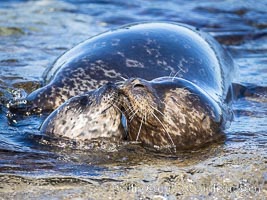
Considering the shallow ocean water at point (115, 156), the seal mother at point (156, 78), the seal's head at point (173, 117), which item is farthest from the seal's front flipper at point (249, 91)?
the seal's head at point (173, 117)

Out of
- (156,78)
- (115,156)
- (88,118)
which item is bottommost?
(115,156)

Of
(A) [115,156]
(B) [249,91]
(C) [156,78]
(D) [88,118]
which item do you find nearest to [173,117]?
(A) [115,156]

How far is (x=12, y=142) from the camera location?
211 inches

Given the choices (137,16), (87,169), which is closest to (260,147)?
(87,169)

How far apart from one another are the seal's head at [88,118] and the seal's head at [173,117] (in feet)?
0.50

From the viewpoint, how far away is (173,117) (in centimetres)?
→ 516

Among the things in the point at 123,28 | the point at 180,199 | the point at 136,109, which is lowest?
the point at 180,199

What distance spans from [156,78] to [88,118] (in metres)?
0.78

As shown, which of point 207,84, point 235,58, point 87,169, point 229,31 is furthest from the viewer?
point 229,31

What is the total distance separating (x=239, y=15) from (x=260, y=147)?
6217 millimetres

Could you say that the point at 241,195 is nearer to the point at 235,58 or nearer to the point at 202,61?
the point at 202,61

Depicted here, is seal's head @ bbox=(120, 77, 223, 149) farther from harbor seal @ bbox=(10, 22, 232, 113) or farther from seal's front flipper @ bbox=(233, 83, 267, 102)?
seal's front flipper @ bbox=(233, 83, 267, 102)

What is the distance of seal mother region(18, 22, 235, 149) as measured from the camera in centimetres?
511

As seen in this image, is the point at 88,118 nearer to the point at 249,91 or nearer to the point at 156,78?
the point at 156,78
